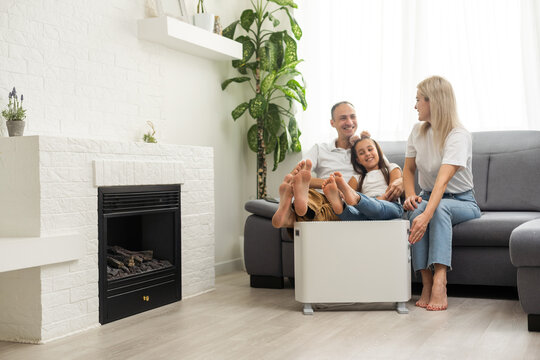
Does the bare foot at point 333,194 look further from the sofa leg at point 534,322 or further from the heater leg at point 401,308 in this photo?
the sofa leg at point 534,322

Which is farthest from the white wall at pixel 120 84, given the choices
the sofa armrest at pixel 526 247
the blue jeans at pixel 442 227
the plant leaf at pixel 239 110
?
the sofa armrest at pixel 526 247

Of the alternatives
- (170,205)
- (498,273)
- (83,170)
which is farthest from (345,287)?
(83,170)

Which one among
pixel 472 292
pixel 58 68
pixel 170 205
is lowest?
pixel 472 292

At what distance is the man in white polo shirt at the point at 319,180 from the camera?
3.02 m

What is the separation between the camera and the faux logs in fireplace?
3023 millimetres

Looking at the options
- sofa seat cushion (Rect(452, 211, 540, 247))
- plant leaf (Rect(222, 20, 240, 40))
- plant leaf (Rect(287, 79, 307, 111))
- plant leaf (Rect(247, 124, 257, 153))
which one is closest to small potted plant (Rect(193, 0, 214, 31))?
plant leaf (Rect(222, 20, 240, 40))

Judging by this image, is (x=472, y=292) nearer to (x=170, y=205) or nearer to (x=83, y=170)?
(x=170, y=205)

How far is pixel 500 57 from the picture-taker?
420 cm

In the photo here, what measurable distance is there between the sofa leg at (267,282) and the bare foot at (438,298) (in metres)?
1.01

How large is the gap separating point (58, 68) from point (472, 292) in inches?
100

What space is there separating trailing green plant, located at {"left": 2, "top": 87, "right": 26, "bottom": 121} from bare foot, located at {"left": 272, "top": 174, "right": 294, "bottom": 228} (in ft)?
4.01

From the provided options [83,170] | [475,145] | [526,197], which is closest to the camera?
[83,170]

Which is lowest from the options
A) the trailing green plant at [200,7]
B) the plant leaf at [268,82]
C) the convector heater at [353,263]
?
the convector heater at [353,263]

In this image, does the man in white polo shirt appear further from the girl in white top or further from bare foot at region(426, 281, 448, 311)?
bare foot at region(426, 281, 448, 311)
